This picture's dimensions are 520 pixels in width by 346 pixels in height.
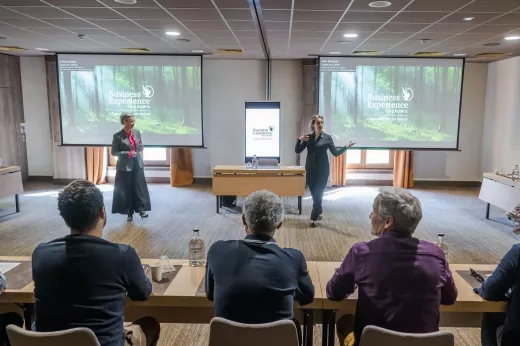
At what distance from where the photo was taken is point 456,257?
456 centimetres

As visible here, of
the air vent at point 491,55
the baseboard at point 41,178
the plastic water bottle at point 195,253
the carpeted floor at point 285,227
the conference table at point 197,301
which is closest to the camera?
the conference table at point 197,301

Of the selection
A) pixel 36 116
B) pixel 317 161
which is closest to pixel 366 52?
pixel 317 161

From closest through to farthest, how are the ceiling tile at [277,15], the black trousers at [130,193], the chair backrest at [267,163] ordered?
the ceiling tile at [277,15] < the black trousers at [130,193] < the chair backrest at [267,163]

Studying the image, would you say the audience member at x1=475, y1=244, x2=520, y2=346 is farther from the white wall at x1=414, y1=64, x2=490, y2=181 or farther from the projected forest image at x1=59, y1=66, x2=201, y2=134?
the white wall at x1=414, y1=64, x2=490, y2=181

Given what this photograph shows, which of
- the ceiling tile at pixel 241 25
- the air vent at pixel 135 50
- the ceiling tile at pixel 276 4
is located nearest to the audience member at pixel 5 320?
the ceiling tile at pixel 276 4

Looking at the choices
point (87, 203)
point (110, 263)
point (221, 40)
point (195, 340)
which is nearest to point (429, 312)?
point (110, 263)

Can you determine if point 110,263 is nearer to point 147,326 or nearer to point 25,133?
point 147,326

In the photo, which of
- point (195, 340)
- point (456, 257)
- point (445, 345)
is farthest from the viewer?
point (456, 257)

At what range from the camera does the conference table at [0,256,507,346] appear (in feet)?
6.33

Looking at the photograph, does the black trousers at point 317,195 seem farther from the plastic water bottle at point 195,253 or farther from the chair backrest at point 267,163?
the plastic water bottle at point 195,253

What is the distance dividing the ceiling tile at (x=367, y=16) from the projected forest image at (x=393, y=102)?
306cm

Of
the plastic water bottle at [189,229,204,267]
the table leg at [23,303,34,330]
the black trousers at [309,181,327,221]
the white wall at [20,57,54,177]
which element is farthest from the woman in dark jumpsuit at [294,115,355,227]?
the white wall at [20,57,54,177]

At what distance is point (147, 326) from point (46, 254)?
68cm

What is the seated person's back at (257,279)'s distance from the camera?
1.60 metres
